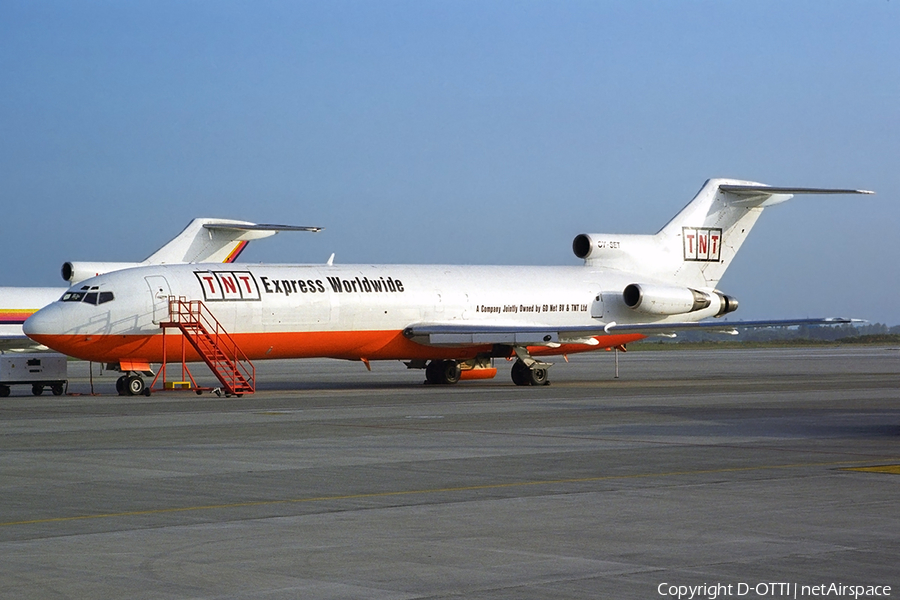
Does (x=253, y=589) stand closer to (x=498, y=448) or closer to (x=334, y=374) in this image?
(x=498, y=448)

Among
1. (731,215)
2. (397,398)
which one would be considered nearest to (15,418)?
(397,398)

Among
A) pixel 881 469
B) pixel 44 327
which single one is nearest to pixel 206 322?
pixel 44 327

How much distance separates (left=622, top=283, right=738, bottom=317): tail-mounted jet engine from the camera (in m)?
40.0

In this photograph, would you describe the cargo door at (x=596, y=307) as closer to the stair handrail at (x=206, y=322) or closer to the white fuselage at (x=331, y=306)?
the white fuselage at (x=331, y=306)

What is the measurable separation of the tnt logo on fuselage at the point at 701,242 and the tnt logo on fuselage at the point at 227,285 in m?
17.0

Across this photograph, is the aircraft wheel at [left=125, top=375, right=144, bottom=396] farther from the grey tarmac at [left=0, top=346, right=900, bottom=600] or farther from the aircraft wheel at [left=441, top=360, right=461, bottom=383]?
the aircraft wheel at [left=441, top=360, right=461, bottom=383]

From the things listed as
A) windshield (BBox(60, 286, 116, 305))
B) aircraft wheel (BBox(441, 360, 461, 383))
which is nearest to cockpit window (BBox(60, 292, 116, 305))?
windshield (BBox(60, 286, 116, 305))

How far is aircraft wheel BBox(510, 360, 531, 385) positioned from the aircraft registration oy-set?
0.14 ft

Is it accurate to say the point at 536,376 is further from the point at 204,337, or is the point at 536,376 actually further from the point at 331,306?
the point at 204,337

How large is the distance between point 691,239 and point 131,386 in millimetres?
20932

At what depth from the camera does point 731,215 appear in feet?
142

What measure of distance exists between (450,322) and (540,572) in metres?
29.1

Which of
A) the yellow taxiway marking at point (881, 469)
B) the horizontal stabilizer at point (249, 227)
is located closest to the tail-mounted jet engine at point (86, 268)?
the horizontal stabilizer at point (249, 227)

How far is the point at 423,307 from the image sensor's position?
3716 cm
